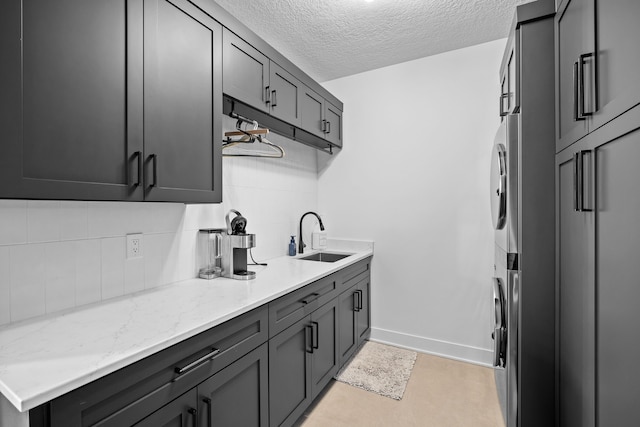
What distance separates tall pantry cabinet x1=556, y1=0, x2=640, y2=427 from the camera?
78 centimetres

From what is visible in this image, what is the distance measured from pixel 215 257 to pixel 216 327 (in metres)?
0.80

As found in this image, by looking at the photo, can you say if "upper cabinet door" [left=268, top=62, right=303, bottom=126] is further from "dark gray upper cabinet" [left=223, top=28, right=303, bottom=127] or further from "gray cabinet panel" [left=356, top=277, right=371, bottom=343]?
"gray cabinet panel" [left=356, top=277, right=371, bottom=343]

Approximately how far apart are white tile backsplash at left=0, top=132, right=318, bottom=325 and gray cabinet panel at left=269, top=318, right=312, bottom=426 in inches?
28.1

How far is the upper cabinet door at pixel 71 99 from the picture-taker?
0.92 metres

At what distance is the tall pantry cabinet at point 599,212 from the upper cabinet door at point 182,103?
5.00ft

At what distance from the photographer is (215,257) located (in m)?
1.96

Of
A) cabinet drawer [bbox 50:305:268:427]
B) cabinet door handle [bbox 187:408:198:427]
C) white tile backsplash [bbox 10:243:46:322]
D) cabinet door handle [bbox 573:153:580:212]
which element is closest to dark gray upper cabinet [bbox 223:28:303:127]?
white tile backsplash [bbox 10:243:46:322]

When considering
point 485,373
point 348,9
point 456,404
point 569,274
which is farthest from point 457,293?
point 348,9

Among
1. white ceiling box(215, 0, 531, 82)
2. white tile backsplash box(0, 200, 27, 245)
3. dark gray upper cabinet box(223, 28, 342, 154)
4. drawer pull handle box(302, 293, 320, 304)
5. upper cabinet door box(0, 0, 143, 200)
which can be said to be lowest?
drawer pull handle box(302, 293, 320, 304)

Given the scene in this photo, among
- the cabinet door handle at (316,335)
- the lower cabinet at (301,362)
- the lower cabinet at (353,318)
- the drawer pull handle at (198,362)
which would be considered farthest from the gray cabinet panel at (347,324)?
the drawer pull handle at (198,362)

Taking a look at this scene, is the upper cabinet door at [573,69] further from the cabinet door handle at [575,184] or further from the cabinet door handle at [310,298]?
the cabinet door handle at [310,298]

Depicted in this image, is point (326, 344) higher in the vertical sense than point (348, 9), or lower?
lower

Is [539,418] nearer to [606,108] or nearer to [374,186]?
[606,108]

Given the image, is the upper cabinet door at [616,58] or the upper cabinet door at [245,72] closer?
the upper cabinet door at [616,58]
